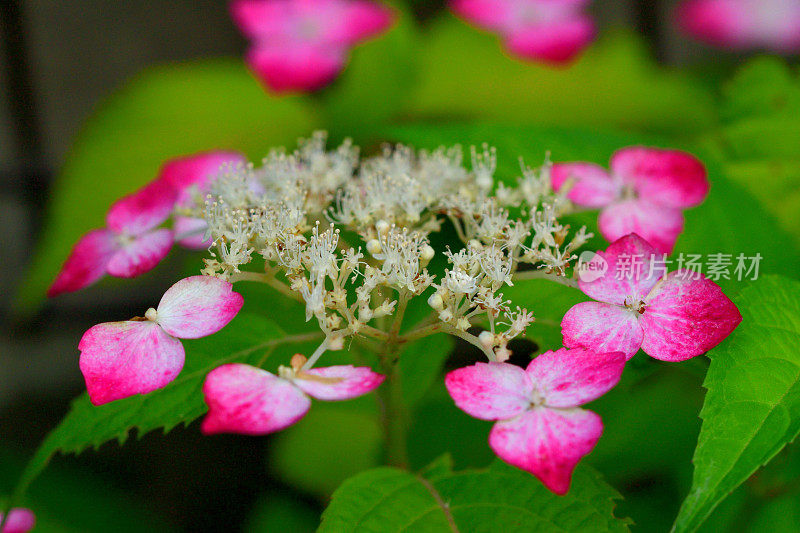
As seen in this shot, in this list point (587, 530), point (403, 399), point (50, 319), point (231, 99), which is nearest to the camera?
point (587, 530)

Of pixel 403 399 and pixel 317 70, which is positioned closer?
pixel 403 399

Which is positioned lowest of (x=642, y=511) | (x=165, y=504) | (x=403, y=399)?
(x=165, y=504)

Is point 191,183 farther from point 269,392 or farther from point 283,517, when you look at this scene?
point 283,517

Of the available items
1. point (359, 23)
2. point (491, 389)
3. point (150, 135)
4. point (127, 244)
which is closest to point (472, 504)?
point (491, 389)

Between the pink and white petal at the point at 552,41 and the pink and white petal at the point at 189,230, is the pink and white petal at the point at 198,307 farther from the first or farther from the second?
the pink and white petal at the point at 552,41

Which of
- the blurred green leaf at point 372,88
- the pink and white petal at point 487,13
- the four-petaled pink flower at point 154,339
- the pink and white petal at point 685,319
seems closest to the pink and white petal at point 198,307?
the four-petaled pink flower at point 154,339

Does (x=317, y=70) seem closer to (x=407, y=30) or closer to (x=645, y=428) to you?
(x=407, y=30)

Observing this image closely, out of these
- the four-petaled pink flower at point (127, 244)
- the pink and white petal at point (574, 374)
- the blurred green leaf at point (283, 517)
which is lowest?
the blurred green leaf at point (283, 517)

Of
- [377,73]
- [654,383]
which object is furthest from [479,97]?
[654,383]
